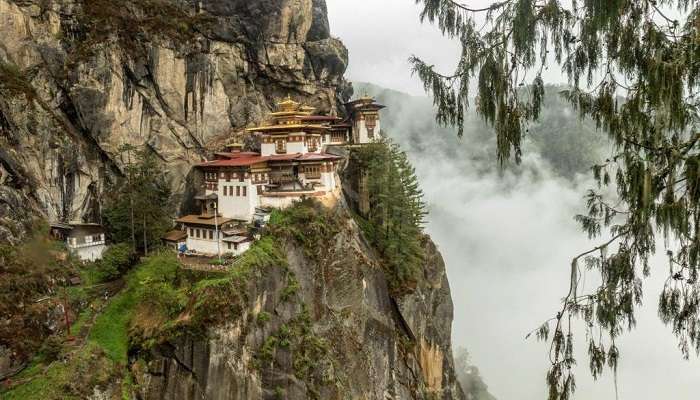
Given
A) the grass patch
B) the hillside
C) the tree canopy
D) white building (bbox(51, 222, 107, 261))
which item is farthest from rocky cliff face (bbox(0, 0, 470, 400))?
the hillside

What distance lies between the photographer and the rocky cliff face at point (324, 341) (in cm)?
2017

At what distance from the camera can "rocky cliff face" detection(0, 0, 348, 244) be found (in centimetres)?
2638

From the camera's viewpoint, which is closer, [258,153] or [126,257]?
[126,257]

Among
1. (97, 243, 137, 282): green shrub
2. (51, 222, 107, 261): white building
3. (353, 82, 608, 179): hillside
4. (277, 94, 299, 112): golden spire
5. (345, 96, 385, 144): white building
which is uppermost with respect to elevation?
(353, 82, 608, 179): hillside

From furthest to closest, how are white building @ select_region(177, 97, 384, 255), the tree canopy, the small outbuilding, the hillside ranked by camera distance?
the hillside → the small outbuilding → white building @ select_region(177, 97, 384, 255) → the tree canopy

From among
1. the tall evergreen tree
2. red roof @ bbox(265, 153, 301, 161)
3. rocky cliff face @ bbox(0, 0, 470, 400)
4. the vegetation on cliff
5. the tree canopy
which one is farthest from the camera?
the vegetation on cliff

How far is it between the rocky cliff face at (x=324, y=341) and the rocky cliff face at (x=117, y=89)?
30.0 feet

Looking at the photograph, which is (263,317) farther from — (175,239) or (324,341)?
(175,239)

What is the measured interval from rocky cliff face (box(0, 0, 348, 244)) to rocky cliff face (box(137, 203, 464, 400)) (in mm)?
9136

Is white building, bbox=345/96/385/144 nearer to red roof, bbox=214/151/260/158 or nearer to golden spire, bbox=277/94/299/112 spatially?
golden spire, bbox=277/94/299/112

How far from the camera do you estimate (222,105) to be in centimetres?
3666

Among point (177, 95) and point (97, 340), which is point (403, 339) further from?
point (177, 95)

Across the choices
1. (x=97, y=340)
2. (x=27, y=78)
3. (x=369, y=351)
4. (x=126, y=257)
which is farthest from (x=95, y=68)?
(x=369, y=351)

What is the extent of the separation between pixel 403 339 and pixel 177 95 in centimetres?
2257
